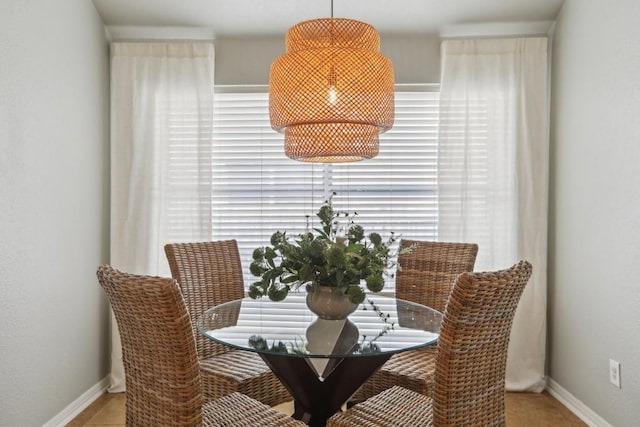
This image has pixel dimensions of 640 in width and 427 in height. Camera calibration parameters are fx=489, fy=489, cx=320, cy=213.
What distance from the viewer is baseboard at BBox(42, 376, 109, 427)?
2.78 m

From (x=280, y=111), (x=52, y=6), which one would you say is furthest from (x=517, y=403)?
(x=52, y=6)

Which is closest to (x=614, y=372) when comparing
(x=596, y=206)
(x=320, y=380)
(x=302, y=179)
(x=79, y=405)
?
(x=596, y=206)

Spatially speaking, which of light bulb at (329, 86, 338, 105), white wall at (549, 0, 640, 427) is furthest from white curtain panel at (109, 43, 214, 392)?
white wall at (549, 0, 640, 427)

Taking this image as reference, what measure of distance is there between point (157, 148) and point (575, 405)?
10.6ft

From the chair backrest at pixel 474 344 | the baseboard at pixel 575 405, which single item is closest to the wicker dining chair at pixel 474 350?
the chair backrest at pixel 474 344

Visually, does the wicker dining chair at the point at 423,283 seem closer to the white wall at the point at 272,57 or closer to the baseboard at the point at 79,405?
the white wall at the point at 272,57

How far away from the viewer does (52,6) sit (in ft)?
9.09

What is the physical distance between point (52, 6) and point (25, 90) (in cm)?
60

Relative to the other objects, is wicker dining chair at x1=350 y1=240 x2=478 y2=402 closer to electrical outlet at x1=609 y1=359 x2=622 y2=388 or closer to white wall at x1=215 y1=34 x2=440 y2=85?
electrical outlet at x1=609 y1=359 x2=622 y2=388

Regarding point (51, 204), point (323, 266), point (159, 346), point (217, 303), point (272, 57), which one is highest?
point (272, 57)

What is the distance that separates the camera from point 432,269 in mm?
2848

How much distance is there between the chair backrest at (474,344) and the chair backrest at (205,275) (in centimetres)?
150

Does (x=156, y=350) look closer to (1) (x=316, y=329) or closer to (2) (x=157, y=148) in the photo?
(1) (x=316, y=329)

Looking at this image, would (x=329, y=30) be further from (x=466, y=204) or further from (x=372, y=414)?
(x=466, y=204)
